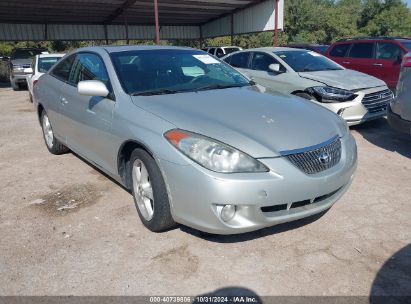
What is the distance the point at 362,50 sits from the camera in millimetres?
9797

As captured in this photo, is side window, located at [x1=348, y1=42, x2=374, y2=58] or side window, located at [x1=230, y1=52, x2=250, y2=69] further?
side window, located at [x1=348, y1=42, x2=374, y2=58]

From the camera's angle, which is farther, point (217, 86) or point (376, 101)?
point (376, 101)

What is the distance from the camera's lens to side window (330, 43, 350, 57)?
10.1 metres

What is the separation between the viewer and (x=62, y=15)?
19297 mm

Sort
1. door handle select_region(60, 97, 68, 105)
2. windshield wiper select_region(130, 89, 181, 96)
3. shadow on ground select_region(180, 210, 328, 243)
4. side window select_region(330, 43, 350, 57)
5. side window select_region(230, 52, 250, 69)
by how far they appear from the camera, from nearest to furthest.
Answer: shadow on ground select_region(180, 210, 328, 243) → windshield wiper select_region(130, 89, 181, 96) → door handle select_region(60, 97, 68, 105) → side window select_region(230, 52, 250, 69) → side window select_region(330, 43, 350, 57)

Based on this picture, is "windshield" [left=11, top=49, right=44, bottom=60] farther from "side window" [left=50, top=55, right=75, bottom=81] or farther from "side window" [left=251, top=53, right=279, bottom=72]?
"side window" [left=50, top=55, right=75, bottom=81]

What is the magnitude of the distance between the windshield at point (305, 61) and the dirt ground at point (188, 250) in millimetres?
3322

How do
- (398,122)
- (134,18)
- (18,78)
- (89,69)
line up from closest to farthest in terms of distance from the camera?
1. (89,69)
2. (398,122)
3. (18,78)
4. (134,18)

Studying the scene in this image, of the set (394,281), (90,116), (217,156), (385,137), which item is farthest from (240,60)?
(394,281)

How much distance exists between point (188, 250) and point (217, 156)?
838 millimetres

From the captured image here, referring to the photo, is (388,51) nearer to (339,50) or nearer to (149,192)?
(339,50)

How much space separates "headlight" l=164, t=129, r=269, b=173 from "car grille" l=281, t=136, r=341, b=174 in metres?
0.26

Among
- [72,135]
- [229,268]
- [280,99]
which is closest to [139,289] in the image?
[229,268]

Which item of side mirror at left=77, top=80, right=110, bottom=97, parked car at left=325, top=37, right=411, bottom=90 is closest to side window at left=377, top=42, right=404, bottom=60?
parked car at left=325, top=37, right=411, bottom=90
